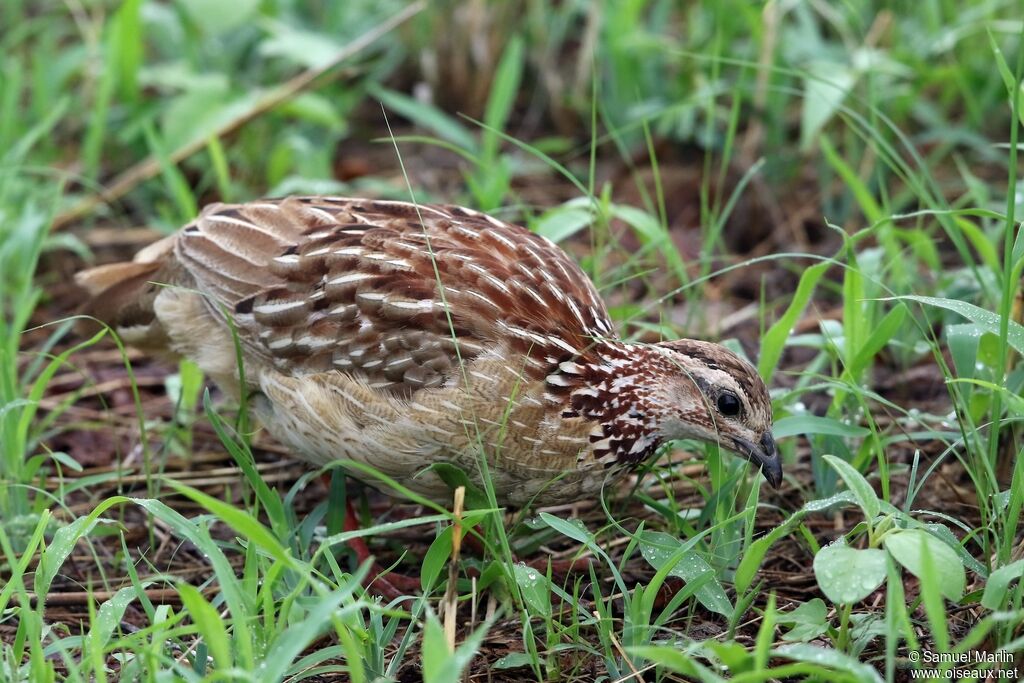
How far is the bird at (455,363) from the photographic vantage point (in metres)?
3.77

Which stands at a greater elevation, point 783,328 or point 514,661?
point 783,328

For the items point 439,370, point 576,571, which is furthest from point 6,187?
point 576,571

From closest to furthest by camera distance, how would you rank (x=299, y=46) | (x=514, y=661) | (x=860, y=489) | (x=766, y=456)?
(x=860, y=489) < (x=514, y=661) < (x=766, y=456) < (x=299, y=46)

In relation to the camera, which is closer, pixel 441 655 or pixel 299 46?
pixel 441 655

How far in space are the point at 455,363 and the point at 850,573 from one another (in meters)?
1.42

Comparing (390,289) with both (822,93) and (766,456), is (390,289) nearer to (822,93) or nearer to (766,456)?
(766,456)

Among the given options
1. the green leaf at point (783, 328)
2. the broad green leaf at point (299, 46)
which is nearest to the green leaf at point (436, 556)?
the green leaf at point (783, 328)

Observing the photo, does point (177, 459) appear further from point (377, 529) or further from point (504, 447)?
point (377, 529)

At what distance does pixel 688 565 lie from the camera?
342 centimetres

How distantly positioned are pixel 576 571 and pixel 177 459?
5.31 ft

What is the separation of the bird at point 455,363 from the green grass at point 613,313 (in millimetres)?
165

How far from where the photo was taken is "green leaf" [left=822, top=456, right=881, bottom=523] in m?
3.01

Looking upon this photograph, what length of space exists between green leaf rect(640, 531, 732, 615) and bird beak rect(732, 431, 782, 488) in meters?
0.39

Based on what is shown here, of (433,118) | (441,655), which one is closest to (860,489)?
(441,655)
